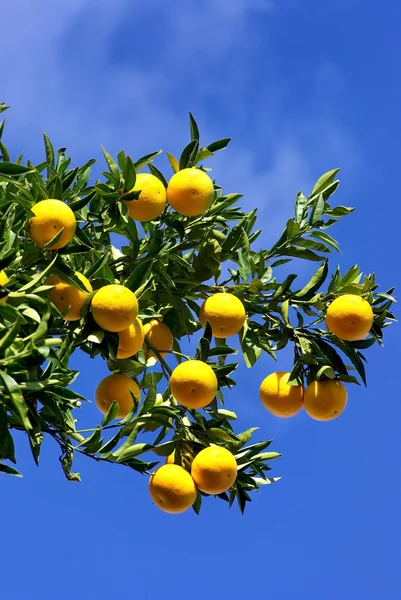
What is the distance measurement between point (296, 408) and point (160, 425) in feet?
2.26

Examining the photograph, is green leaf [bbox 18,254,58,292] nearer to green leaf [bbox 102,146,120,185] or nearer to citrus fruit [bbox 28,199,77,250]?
citrus fruit [bbox 28,199,77,250]

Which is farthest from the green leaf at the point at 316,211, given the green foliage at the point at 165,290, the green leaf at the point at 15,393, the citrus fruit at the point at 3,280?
the green leaf at the point at 15,393

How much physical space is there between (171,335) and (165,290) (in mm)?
222

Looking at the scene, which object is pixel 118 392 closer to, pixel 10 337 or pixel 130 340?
pixel 130 340

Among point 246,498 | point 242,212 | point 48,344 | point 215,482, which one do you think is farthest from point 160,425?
point 242,212

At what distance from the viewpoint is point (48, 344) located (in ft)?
8.86

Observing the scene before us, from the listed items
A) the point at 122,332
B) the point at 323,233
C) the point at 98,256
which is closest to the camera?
the point at 122,332

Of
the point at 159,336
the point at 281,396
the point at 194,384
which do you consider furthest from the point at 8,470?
the point at 281,396

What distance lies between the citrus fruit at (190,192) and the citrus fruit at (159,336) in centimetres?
54

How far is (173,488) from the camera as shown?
3395mm

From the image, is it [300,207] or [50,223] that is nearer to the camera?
[50,223]

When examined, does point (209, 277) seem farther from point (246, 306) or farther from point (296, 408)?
point (296, 408)

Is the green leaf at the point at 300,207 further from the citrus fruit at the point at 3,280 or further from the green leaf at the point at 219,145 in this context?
the citrus fruit at the point at 3,280

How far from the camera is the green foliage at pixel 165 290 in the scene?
3.21m
